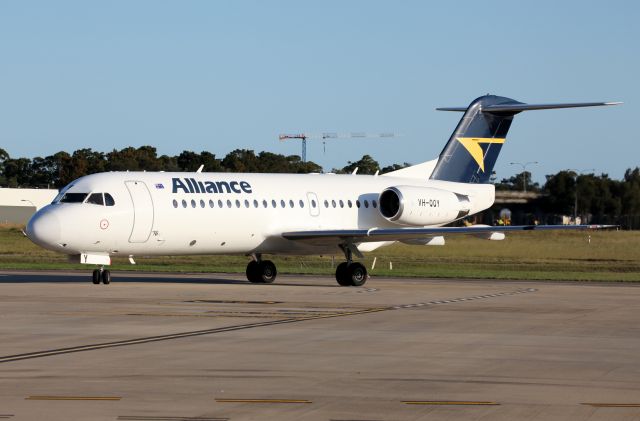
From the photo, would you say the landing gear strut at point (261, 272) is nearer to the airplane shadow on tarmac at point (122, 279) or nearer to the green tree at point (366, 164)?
the airplane shadow on tarmac at point (122, 279)

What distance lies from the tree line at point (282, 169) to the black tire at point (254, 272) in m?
74.6

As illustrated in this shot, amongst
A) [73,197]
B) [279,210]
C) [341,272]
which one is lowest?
[341,272]

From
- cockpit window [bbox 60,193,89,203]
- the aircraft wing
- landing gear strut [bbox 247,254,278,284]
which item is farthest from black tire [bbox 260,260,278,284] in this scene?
cockpit window [bbox 60,193,89,203]

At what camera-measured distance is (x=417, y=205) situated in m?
37.4

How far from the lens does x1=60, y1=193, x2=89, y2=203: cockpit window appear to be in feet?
105

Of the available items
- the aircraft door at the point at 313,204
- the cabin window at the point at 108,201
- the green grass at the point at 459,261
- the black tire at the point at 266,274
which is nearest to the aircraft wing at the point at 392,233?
the aircraft door at the point at 313,204

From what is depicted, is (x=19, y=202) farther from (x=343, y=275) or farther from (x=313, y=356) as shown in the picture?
(x=313, y=356)

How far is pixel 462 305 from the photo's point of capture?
1067 inches

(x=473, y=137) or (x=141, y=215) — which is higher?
(x=473, y=137)

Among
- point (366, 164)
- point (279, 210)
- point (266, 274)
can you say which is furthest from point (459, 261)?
point (366, 164)

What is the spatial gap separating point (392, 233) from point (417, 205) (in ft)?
9.96

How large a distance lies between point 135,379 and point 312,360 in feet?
9.84

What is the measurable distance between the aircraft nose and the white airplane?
0.09 ft

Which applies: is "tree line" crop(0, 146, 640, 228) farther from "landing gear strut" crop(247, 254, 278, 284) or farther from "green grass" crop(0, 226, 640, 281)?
"landing gear strut" crop(247, 254, 278, 284)
